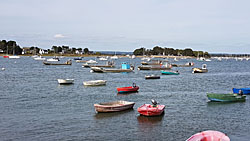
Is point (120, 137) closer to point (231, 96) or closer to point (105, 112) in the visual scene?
point (105, 112)

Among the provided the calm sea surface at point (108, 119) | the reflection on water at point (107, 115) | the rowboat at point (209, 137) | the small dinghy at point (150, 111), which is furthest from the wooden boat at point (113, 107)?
the rowboat at point (209, 137)

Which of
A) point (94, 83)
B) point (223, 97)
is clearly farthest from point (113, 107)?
point (94, 83)

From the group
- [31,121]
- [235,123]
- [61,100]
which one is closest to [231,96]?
[235,123]

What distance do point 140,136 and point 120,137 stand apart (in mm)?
2011

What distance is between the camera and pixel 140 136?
95.1 feet

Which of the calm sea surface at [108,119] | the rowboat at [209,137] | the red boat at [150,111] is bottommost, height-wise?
the calm sea surface at [108,119]

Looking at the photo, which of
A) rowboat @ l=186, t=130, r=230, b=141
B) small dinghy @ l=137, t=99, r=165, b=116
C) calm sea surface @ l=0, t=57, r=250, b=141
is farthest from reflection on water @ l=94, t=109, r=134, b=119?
rowboat @ l=186, t=130, r=230, b=141

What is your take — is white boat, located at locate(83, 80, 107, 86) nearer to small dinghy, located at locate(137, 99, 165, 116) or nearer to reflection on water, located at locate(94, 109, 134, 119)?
reflection on water, located at locate(94, 109, 134, 119)

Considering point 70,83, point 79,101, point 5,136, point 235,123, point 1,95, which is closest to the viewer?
point 5,136

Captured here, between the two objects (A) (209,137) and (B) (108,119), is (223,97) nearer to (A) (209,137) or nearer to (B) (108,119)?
(B) (108,119)

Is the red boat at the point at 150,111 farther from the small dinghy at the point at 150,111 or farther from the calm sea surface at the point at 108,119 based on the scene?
the calm sea surface at the point at 108,119

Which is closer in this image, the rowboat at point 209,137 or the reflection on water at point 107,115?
the rowboat at point 209,137

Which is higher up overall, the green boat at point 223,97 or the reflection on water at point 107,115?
the green boat at point 223,97

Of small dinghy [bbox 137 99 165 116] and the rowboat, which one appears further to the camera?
small dinghy [bbox 137 99 165 116]
